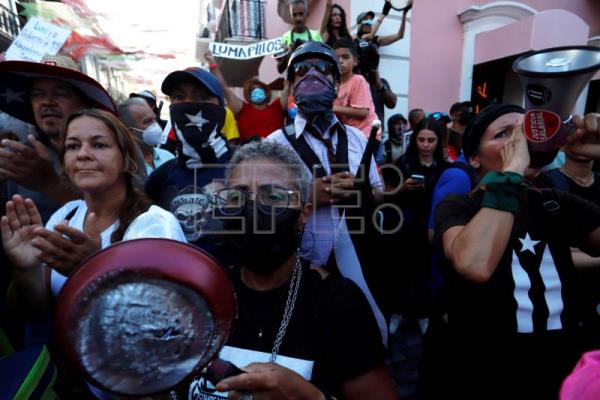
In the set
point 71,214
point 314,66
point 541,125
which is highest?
point 314,66

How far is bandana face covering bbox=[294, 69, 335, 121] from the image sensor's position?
235 centimetres

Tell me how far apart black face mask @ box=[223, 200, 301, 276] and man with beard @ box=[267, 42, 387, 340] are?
53 cm

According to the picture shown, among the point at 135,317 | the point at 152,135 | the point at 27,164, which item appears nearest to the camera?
the point at 135,317

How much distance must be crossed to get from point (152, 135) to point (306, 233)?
224cm

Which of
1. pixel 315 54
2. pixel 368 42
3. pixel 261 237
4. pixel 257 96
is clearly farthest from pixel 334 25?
pixel 261 237

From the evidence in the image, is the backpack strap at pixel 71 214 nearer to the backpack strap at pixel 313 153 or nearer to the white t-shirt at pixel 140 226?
the white t-shirt at pixel 140 226

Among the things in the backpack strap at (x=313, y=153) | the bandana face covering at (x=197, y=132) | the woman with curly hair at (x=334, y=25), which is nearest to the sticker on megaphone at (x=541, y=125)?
the backpack strap at (x=313, y=153)

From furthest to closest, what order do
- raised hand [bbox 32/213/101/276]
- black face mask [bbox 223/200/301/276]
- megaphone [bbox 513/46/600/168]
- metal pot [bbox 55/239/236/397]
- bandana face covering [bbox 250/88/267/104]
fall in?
1. bandana face covering [bbox 250/88/267/104]
2. megaphone [bbox 513/46/600/168]
3. black face mask [bbox 223/200/301/276]
4. raised hand [bbox 32/213/101/276]
5. metal pot [bbox 55/239/236/397]

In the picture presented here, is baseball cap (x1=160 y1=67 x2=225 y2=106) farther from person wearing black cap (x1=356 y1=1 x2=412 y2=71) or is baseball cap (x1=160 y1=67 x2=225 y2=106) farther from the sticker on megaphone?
person wearing black cap (x1=356 y1=1 x2=412 y2=71)

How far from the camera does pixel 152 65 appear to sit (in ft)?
64.0

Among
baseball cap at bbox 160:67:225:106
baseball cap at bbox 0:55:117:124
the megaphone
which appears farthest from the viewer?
baseball cap at bbox 160:67:225:106

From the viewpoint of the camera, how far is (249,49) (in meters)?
4.59

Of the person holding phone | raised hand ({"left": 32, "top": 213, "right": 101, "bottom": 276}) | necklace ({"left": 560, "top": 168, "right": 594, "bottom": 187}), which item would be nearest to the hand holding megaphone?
necklace ({"left": 560, "top": 168, "right": 594, "bottom": 187})

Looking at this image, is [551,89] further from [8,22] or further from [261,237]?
[8,22]
